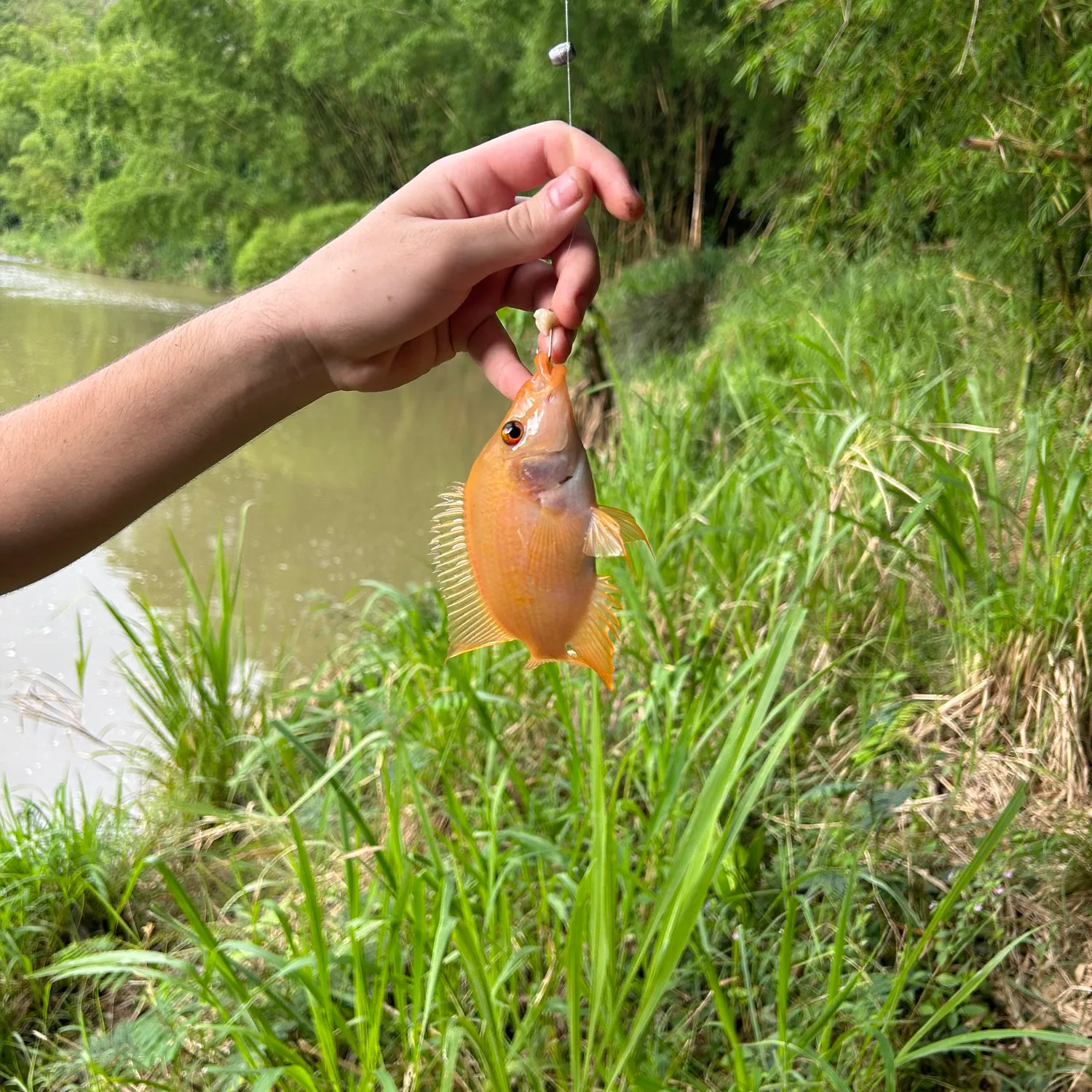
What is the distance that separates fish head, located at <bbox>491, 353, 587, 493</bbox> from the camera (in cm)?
83

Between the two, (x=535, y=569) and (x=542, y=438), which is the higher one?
(x=542, y=438)

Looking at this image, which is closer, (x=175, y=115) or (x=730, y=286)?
(x=730, y=286)

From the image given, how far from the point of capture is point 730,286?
739cm

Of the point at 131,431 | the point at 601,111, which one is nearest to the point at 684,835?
the point at 131,431

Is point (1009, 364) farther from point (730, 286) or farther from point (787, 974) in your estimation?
point (730, 286)

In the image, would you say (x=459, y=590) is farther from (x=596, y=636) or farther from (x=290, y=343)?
(x=290, y=343)

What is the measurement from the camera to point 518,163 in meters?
1.15

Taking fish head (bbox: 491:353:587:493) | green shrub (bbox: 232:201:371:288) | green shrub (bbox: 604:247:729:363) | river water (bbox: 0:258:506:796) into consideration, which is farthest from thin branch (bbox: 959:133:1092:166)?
green shrub (bbox: 232:201:371:288)

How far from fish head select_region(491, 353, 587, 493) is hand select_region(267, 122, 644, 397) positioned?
3.0 inches

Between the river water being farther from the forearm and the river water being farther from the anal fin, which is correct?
the anal fin

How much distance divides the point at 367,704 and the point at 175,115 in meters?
14.1

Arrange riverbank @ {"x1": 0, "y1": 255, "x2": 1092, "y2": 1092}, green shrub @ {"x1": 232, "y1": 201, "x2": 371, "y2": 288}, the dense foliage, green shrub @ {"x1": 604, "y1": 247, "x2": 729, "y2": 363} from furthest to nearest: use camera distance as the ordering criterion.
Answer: green shrub @ {"x1": 232, "y1": 201, "x2": 371, "y2": 288} → green shrub @ {"x1": 604, "y1": 247, "x2": 729, "y2": 363} → the dense foliage → riverbank @ {"x1": 0, "y1": 255, "x2": 1092, "y2": 1092}

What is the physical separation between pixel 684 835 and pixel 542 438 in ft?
1.83

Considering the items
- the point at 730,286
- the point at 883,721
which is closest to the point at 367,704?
the point at 883,721
